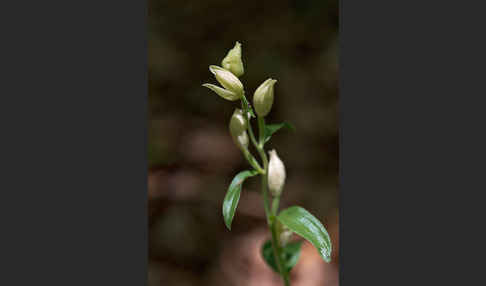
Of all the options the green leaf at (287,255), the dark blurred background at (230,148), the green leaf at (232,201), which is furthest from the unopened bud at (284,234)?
the dark blurred background at (230,148)

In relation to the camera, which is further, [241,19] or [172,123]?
[172,123]

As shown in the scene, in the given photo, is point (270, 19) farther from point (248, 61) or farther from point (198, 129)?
point (198, 129)

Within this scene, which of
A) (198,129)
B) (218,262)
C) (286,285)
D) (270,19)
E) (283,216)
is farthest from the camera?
(198,129)

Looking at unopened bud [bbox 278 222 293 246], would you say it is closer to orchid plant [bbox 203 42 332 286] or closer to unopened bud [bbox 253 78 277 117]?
orchid plant [bbox 203 42 332 286]

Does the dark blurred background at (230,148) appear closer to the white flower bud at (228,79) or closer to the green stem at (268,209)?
the green stem at (268,209)

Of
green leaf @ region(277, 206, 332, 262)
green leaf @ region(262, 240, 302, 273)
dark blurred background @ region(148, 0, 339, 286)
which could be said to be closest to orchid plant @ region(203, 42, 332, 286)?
green leaf @ region(277, 206, 332, 262)

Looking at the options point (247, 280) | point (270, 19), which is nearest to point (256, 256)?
point (247, 280)
